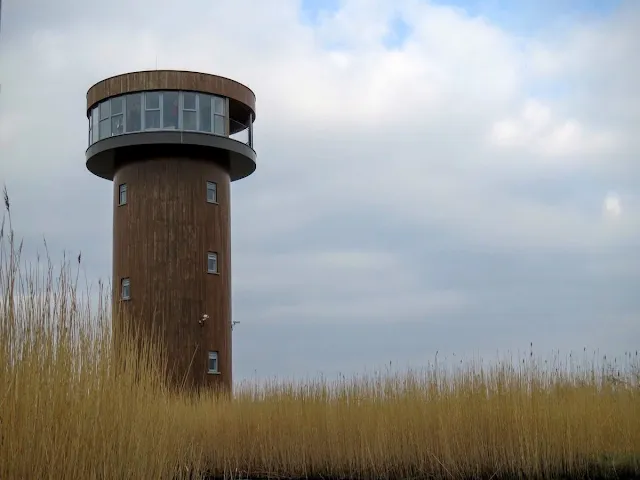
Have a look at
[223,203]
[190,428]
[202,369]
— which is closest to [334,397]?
[190,428]

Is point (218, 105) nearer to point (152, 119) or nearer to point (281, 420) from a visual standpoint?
point (152, 119)

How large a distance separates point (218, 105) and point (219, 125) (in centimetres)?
43

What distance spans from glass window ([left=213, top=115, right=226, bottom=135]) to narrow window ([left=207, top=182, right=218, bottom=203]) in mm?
1085

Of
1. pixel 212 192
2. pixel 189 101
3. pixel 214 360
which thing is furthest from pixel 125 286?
pixel 189 101

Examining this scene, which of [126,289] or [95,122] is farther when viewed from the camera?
[95,122]

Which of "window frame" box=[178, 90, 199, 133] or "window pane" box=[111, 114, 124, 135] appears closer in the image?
"window frame" box=[178, 90, 199, 133]

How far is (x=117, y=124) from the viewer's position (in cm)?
1744

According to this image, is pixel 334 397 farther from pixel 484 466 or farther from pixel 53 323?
pixel 53 323

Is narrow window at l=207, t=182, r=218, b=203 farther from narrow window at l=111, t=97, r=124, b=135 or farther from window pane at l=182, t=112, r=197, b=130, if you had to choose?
narrow window at l=111, t=97, r=124, b=135

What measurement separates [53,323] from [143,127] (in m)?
12.3

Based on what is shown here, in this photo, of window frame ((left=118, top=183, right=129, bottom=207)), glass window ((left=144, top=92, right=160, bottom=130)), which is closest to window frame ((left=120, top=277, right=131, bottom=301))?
window frame ((left=118, top=183, right=129, bottom=207))

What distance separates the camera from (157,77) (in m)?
17.2

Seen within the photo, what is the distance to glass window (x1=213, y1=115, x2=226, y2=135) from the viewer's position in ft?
57.6

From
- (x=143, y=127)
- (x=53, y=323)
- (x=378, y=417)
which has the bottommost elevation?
(x=378, y=417)
